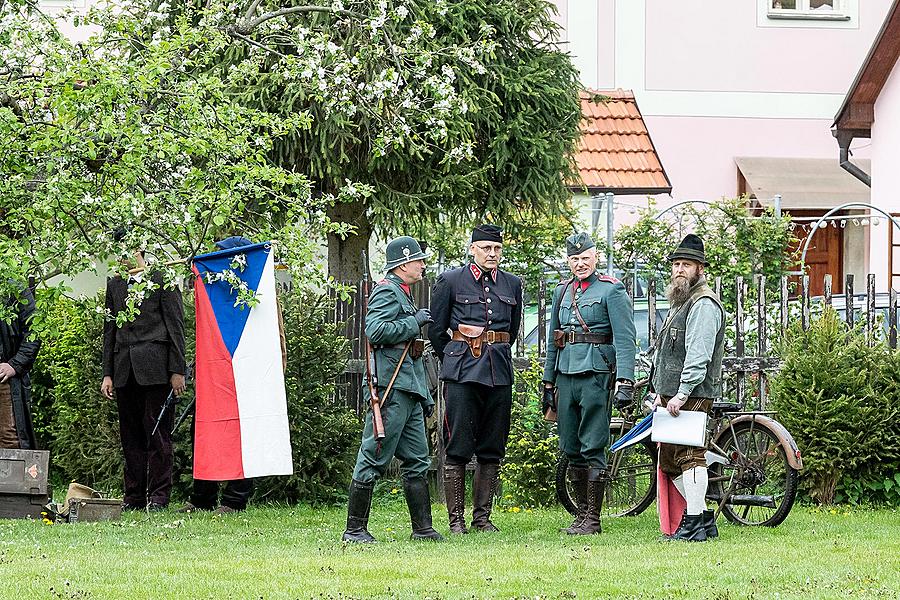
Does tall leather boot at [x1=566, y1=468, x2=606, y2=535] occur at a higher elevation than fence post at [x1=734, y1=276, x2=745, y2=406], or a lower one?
lower

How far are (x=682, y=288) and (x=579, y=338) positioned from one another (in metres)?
0.79

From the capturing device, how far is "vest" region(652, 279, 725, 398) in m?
9.42

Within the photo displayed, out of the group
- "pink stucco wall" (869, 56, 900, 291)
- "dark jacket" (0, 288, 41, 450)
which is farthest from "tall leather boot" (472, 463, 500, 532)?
"pink stucco wall" (869, 56, 900, 291)

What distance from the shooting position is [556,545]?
9.17 m

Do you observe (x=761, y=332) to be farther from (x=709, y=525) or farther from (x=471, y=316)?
(x=471, y=316)

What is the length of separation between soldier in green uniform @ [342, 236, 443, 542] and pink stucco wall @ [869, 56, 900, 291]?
47.0 ft

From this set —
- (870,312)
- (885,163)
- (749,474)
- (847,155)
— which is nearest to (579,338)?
(749,474)

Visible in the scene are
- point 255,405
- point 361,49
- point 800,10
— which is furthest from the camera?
point 800,10

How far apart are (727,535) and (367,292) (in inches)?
160

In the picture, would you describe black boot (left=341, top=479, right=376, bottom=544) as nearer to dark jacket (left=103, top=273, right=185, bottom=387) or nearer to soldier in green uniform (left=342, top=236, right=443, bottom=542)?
soldier in green uniform (left=342, top=236, right=443, bottom=542)

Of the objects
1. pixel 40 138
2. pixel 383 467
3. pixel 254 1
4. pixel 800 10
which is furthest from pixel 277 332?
pixel 800 10

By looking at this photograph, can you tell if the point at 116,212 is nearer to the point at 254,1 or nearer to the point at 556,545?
the point at 254,1

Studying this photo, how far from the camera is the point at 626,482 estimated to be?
11242 mm

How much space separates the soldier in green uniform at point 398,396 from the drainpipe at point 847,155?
1567 centimetres
